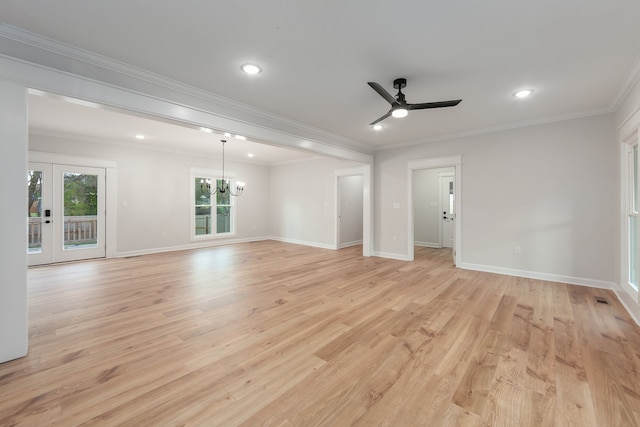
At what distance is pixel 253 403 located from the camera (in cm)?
167

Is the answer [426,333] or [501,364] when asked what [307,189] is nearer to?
[426,333]

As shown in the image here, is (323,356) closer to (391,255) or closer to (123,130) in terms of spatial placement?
(391,255)

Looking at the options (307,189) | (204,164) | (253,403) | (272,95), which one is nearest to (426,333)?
(253,403)

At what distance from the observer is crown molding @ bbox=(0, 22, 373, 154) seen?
2.12 metres

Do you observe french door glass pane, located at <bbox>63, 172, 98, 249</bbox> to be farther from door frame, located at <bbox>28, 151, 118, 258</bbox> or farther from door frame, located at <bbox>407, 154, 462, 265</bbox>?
door frame, located at <bbox>407, 154, 462, 265</bbox>

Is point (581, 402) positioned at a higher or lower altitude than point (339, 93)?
lower

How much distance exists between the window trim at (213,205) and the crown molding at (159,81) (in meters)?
4.33

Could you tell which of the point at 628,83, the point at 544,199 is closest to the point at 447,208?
the point at 544,199

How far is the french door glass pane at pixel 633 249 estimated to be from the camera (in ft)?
10.2

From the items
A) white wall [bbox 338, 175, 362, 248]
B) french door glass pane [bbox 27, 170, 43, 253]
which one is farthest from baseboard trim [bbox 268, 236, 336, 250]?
french door glass pane [bbox 27, 170, 43, 253]

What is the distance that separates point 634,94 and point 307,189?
6547 millimetres

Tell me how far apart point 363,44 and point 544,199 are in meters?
4.19

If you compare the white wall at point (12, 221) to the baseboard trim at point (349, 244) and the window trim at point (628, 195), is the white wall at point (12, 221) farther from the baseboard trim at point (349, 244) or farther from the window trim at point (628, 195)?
the window trim at point (628, 195)

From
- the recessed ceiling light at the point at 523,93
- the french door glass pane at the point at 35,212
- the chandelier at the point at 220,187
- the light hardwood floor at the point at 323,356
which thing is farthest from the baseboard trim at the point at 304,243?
the french door glass pane at the point at 35,212
